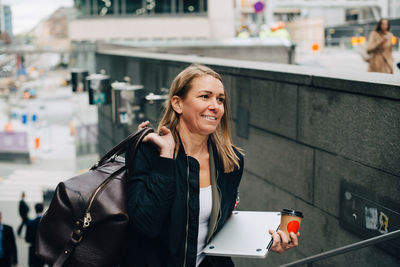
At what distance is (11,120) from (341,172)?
5502 cm

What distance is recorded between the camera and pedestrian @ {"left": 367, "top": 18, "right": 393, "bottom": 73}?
956 centimetres

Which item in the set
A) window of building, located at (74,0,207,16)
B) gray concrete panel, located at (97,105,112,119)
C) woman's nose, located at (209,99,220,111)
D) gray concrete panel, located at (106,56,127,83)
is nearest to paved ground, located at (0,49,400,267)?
gray concrete panel, located at (97,105,112,119)

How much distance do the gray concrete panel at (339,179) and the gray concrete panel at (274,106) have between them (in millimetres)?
583

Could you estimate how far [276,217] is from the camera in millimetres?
2674

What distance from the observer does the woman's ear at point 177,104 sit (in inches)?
102

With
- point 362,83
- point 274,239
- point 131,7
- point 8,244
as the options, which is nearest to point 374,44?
point 362,83

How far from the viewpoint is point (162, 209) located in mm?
2295

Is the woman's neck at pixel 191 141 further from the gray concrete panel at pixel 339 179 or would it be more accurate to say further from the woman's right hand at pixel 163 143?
the gray concrete panel at pixel 339 179

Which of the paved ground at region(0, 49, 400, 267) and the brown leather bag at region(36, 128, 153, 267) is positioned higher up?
the brown leather bag at region(36, 128, 153, 267)

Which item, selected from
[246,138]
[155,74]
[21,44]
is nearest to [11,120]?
[21,44]

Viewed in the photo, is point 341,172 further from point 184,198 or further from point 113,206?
point 113,206

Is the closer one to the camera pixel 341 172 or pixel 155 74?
pixel 341 172

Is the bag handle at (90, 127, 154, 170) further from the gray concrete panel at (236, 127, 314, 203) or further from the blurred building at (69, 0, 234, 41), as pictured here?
the blurred building at (69, 0, 234, 41)

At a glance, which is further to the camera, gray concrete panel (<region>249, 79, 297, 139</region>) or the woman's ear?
gray concrete panel (<region>249, 79, 297, 139</region>)
